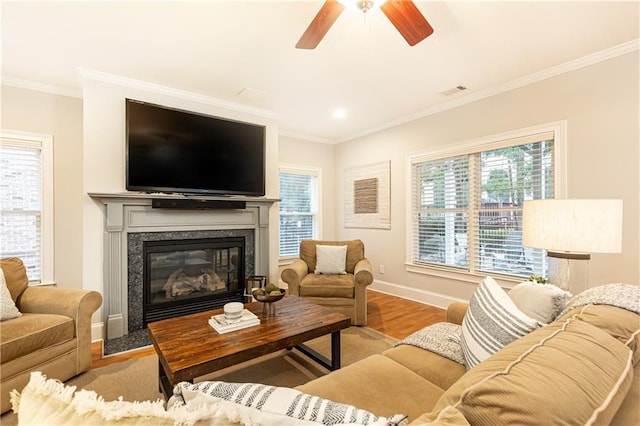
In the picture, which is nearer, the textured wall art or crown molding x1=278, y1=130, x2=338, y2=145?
the textured wall art

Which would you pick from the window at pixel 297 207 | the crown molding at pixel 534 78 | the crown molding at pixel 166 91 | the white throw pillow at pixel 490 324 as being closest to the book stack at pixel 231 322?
the white throw pillow at pixel 490 324

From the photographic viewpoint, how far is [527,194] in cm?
304

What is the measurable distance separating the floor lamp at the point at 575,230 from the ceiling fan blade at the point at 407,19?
1282 mm

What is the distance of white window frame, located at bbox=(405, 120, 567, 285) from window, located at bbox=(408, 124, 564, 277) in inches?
0.4

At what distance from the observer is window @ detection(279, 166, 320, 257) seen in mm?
4875

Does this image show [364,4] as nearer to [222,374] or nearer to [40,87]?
[222,374]

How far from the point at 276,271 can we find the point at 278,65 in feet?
8.04

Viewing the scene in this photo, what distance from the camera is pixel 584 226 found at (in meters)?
1.62

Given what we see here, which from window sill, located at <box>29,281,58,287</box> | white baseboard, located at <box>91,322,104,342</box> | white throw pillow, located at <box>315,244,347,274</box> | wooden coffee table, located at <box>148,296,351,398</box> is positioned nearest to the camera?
wooden coffee table, located at <box>148,296,351,398</box>

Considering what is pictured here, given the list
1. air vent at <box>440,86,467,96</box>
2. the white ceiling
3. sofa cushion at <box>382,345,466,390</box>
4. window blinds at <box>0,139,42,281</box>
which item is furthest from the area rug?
air vent at <box>440,86,467,96</box>

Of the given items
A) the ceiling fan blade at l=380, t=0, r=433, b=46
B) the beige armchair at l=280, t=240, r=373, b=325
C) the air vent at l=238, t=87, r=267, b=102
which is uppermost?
the air vent at l=238, t=87, r=267, b=102

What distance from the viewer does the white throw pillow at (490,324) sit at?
3.76ft

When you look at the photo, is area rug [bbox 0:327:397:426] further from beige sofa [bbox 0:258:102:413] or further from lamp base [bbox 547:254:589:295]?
lamp base [bbox 547:254:589:295]

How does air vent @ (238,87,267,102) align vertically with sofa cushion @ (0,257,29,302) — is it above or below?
above
